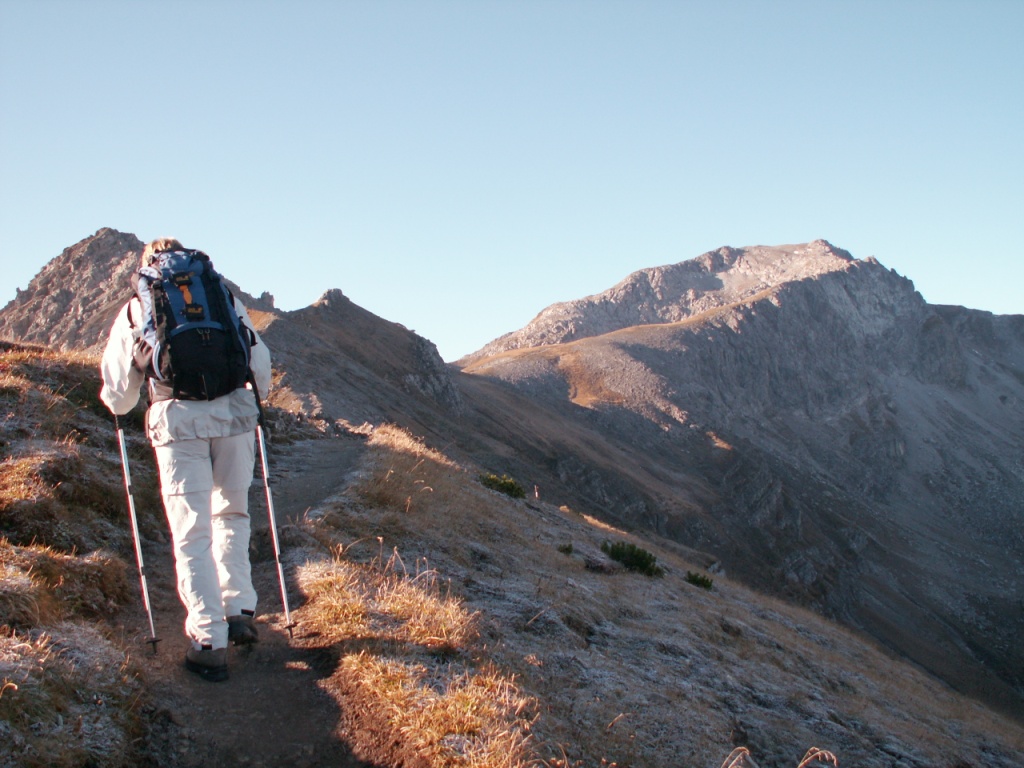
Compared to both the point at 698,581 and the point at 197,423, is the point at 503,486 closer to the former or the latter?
the point at 698,581

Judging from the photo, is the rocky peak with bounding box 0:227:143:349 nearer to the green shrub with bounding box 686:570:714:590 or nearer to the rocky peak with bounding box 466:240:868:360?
the green shrub with bounding box 686:570:714:590

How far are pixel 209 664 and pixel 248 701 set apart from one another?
1.36ft

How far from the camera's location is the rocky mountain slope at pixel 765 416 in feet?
146

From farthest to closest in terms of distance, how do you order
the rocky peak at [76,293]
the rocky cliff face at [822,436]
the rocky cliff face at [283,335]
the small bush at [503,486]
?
the rocky cliff face at [822,436]
the rocky peak at [76,293]
the rocky cliff face at [283,335]
the small bush at [503,486]

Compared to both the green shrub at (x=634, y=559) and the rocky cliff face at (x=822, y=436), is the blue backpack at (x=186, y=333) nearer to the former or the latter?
the green shrub at (x=634, y=559)

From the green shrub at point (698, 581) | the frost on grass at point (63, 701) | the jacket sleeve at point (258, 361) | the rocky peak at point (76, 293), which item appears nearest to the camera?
the frost on grass at point (63, 701)

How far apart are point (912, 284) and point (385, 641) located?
17001cm

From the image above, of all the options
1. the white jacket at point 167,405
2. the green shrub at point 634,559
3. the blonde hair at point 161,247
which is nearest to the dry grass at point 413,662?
the white jacket at point 167,405

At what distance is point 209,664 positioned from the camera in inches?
212

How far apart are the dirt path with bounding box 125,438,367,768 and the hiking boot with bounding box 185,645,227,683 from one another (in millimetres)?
57

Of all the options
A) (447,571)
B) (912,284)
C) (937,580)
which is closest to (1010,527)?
(937,580)

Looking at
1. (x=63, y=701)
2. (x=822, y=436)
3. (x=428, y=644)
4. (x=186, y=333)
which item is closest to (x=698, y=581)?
(x=428, y=644)

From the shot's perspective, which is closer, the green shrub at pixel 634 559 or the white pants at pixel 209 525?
the white pants at pixel 209 525

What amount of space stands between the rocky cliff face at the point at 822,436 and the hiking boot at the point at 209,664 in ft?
168
